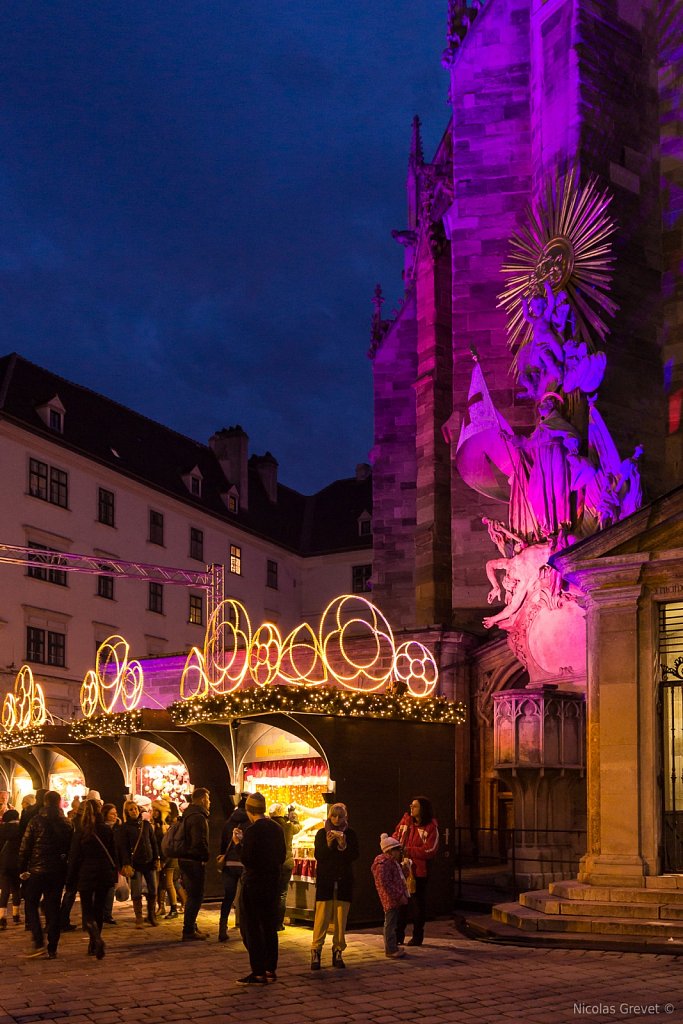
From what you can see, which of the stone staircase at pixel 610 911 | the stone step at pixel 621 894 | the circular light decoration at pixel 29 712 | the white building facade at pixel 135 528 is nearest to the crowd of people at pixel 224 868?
the stone staircase at pixel 610 911

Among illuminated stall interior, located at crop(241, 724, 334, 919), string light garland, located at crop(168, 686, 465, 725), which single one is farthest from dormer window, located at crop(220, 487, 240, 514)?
string light garland, located at crop(168, 686, 465, 725)

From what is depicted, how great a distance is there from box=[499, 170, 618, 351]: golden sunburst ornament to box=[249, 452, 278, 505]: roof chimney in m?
35.7

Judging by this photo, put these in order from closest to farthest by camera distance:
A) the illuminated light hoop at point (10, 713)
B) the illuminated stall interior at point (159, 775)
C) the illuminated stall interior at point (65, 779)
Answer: the illuminated stall interior at point (159, 775), the illuminated stall interior at point (65, 779), the illuminated light hoop at point (10, 713)

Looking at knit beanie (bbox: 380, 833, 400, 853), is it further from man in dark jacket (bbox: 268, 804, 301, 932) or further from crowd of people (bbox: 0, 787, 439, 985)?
man in dark jacket (bbox: 268, 804, 301, 932)

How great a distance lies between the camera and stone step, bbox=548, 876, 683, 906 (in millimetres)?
12750

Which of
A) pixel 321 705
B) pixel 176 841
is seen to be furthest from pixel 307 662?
pixel 176 841

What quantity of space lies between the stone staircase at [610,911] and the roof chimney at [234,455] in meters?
39.8

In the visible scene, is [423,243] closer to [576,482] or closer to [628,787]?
[576,482]

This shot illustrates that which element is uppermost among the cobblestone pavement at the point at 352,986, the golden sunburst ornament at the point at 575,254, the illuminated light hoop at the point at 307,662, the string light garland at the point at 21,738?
the golden sunburst ornament at the point at 575,254

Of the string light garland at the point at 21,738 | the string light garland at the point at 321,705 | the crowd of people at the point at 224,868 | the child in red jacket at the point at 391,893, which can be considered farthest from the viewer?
the string light garland at the point at 21,738

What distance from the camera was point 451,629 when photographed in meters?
22.9

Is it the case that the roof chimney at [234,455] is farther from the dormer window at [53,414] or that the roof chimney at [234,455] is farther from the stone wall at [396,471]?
the stone wall at [396,471]

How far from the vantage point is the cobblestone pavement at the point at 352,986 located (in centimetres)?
890

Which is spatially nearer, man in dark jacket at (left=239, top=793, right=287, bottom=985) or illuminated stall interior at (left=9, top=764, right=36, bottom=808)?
man in dark jacket at (left=239, top=793, right=287, bottom=985)
